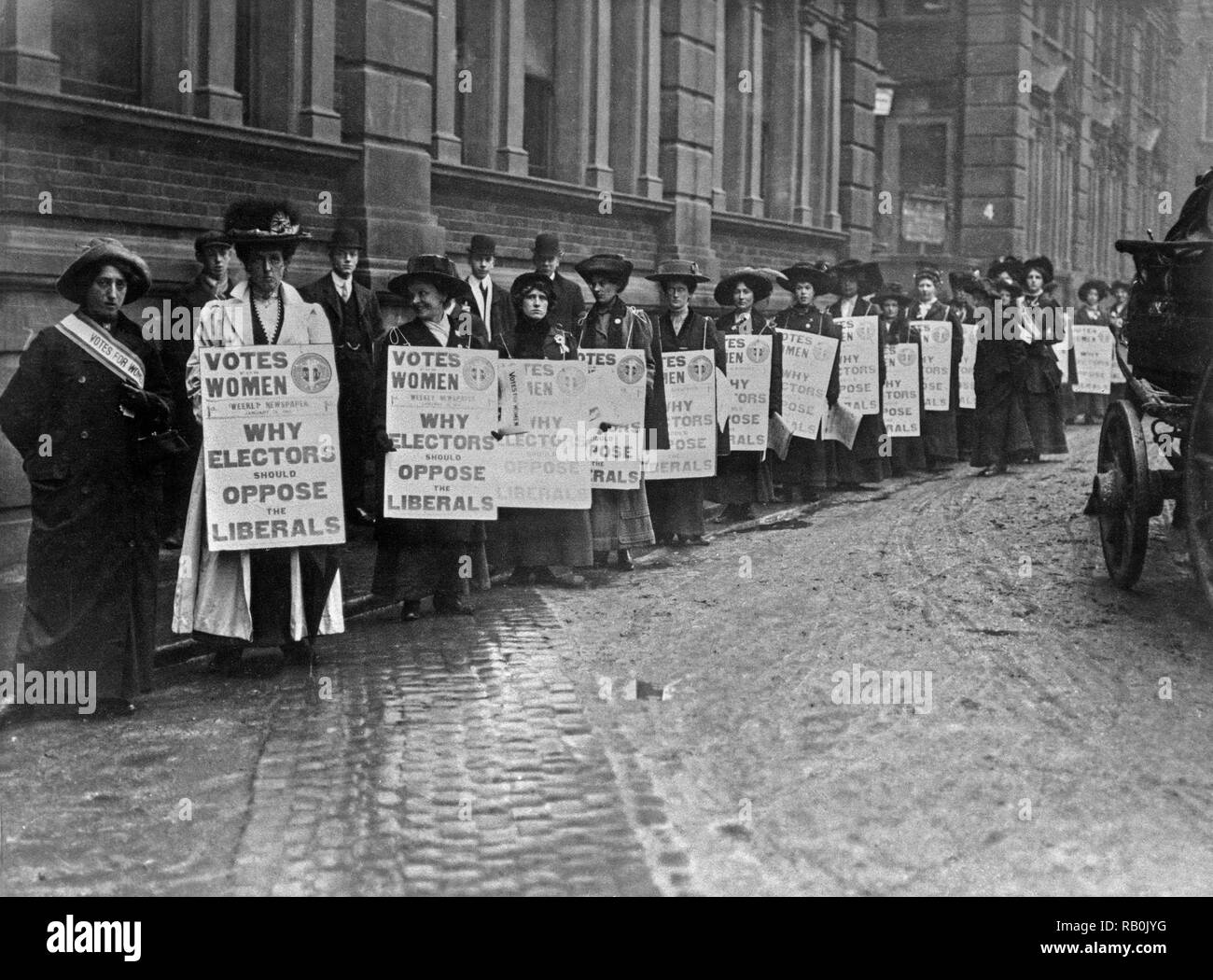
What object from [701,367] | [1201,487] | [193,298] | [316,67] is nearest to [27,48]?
[193,298]

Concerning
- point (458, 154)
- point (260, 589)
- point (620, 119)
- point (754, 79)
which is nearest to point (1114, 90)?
point (754, 79)

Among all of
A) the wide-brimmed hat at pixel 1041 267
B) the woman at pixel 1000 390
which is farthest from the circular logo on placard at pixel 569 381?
the wide-brimmed hat at pixel 1041 267

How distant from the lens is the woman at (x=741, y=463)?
1308 cm

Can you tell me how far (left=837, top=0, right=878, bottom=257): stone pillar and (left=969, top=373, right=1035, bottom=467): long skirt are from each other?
26.8ft

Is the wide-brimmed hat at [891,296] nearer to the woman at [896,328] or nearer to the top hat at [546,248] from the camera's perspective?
the woman at [896,328]

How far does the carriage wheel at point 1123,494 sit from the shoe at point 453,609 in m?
3.52

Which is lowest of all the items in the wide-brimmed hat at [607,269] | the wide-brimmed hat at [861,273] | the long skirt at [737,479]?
the long skirt at [737,479]

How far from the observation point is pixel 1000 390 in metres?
16.3

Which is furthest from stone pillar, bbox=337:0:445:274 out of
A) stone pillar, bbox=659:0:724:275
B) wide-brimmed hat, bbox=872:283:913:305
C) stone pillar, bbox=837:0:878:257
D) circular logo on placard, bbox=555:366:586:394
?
stone pillar, bbox=837:0:878:257

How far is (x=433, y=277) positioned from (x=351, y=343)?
2539mm

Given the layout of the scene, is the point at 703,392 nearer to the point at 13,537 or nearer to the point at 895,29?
the point at 13,537

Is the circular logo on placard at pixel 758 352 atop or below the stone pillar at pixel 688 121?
below

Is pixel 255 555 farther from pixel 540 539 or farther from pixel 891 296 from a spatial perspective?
pixel 891 296
